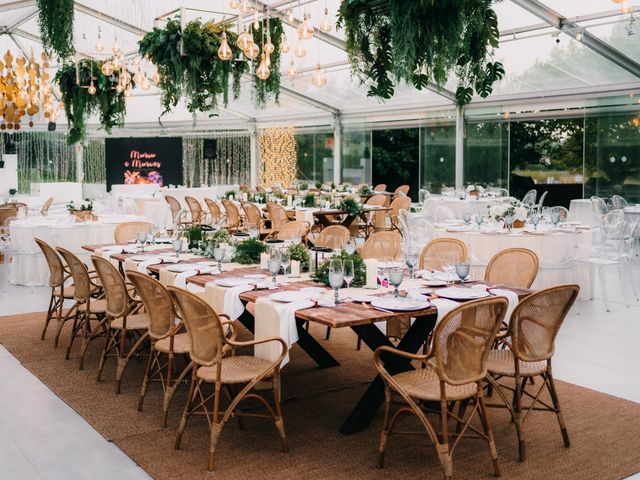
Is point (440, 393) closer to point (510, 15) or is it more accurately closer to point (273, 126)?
point (510, 15)

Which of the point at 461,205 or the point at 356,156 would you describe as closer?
the point at 461,205

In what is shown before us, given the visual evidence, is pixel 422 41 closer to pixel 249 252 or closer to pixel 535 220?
pixel 249 252

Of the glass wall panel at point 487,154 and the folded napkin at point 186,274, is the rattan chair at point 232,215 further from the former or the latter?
the folded napkin at point 186,274

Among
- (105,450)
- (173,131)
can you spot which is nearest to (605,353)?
(105,450)

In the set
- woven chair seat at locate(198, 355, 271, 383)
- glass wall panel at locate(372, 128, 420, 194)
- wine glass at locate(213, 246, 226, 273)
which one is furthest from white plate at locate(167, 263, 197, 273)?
glass wall panel at locate(372, 128, 420, 194)

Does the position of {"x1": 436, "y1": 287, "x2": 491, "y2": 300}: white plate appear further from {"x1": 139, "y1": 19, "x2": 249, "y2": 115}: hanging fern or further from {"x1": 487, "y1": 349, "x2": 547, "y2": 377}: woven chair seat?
{"x1": 139, "y1": 19, "x2": 249, "y2": 115}: hanging fern

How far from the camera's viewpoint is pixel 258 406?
479cm

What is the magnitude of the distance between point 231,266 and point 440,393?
2417 millimetres

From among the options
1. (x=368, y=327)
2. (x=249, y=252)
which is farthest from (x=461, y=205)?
(x=368, y=327)

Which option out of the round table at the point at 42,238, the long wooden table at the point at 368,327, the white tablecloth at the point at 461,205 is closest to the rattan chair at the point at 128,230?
the round table at the point at 42,238

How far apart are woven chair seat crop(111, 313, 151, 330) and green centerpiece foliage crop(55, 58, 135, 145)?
17.0ft

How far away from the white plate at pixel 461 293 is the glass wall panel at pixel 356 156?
16.3 meters

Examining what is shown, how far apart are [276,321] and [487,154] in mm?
13824

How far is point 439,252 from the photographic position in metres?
5.94
